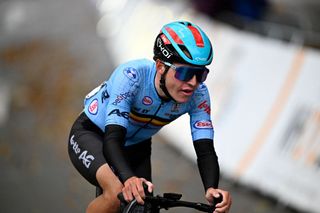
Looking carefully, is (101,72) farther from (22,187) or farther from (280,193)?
(280,193)

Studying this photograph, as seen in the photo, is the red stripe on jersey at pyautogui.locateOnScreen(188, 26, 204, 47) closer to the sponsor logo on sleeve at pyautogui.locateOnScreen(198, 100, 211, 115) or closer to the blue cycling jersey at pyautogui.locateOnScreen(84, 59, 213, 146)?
the blue cycling jersey at pyautogui.locateOnScreen(84, 59, 213, 146)

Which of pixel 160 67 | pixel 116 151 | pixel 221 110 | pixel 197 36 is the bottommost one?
pixel 116 151

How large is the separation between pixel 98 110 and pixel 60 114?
7.01m

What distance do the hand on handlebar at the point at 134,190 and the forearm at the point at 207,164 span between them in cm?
62

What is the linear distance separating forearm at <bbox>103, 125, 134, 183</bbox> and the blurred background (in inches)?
180

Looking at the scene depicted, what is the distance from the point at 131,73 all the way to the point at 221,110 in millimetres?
5600

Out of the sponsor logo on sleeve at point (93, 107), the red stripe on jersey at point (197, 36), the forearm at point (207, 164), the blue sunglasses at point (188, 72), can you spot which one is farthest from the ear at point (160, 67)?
the sponsor logo on sleeve at point (93, 107)

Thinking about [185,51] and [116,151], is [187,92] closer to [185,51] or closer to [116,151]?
[185,51]

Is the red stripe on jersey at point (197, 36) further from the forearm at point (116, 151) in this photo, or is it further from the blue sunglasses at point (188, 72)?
the forearm at point (116, 151)

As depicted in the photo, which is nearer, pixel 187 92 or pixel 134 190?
pixel 134 190

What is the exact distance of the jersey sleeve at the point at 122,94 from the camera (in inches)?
233

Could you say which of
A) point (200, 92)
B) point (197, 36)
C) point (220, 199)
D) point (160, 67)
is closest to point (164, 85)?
point (160, 67)

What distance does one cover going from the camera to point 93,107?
6539 mm

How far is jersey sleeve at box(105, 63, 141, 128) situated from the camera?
5.91 m
